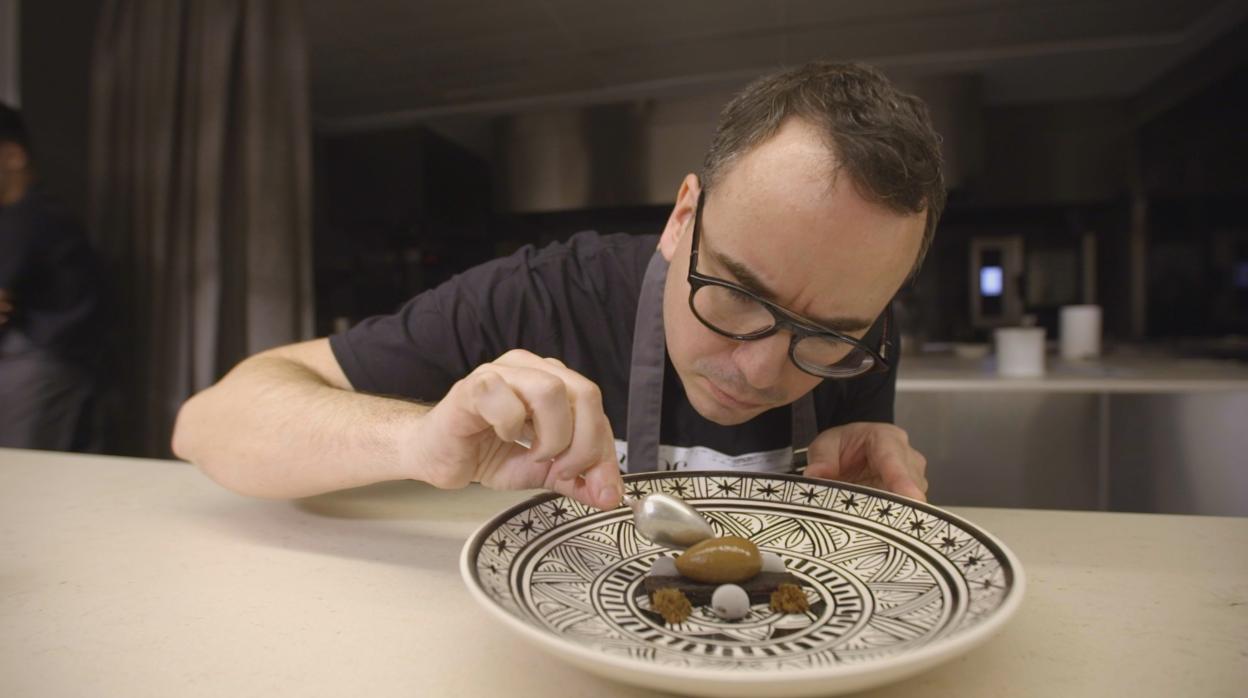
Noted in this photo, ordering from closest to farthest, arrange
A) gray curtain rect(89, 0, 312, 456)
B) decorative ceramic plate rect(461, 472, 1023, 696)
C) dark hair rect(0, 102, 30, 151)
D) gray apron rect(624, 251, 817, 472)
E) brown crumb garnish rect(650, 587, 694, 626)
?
decorative ceramic plate rect(461, 472, 1023, 696) → brown crumb garnish rect(650, 587, 694, 626) → gray apron rect(624, 251, 817, 472) → dark hair rect(0, 102, 30, 151) → gray curtain rect(89, 0, 312, 456)

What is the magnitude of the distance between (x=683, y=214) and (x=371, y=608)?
2.03 feet

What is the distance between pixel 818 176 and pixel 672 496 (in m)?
0.37

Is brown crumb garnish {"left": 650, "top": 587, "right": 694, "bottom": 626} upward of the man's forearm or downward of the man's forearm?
downward

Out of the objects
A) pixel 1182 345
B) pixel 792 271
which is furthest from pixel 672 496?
pixel 1182 345

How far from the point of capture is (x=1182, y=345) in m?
2.94

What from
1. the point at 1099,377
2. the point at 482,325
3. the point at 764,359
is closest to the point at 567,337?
the point at 482,325

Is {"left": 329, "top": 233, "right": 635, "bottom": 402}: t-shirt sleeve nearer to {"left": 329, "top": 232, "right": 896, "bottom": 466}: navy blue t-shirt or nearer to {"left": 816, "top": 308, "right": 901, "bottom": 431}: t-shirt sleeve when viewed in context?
{"left": 329, "top": 232, "right": 896, "bottom": 466}: navy blue t-shirt

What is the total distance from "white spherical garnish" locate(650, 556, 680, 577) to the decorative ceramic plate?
14 mm

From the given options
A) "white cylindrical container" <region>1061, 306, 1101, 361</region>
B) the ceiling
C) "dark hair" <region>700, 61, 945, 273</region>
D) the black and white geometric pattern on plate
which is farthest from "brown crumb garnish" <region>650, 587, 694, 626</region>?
"white cylindrical container" <region>1061, 306, 1101, 361</region>

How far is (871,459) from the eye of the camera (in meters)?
0.84

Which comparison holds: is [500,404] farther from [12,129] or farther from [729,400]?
[12,129]

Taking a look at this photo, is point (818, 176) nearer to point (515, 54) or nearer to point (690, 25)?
point (690, 25)

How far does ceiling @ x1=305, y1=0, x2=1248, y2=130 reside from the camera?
2.59m

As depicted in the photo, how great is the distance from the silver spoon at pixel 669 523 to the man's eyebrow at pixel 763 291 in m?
0.25
